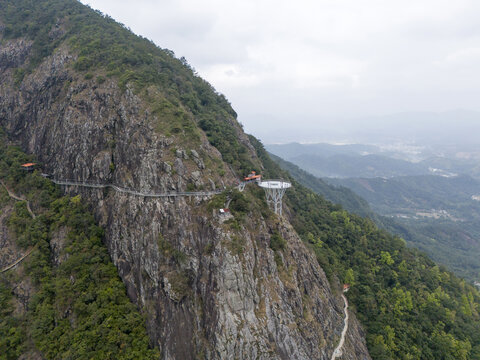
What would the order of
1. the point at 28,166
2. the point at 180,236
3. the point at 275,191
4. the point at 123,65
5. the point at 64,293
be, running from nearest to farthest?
the point at 180,236, the point at 64,293, the point at 275,191, the point at 28,166, the point at 123,65

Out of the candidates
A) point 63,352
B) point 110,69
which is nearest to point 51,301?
point 63,352

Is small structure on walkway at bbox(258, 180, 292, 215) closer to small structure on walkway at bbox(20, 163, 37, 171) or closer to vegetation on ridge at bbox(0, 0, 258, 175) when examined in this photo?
vegetation on ridge at bbox(0, 0, 258, 175)

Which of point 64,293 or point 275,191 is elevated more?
point 275,191

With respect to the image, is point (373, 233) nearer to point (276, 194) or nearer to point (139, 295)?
point (276, 194)

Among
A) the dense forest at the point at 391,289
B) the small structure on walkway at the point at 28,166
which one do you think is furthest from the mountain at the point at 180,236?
the small structure on walkway at the point at 28,166

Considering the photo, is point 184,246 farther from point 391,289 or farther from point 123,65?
point 391,289

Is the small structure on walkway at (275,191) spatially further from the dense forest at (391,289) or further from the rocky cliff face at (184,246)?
the dense forest at (391,289)

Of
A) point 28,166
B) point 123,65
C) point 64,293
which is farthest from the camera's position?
point 123,65

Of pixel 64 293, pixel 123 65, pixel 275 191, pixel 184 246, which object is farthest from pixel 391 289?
pixel 123 65
